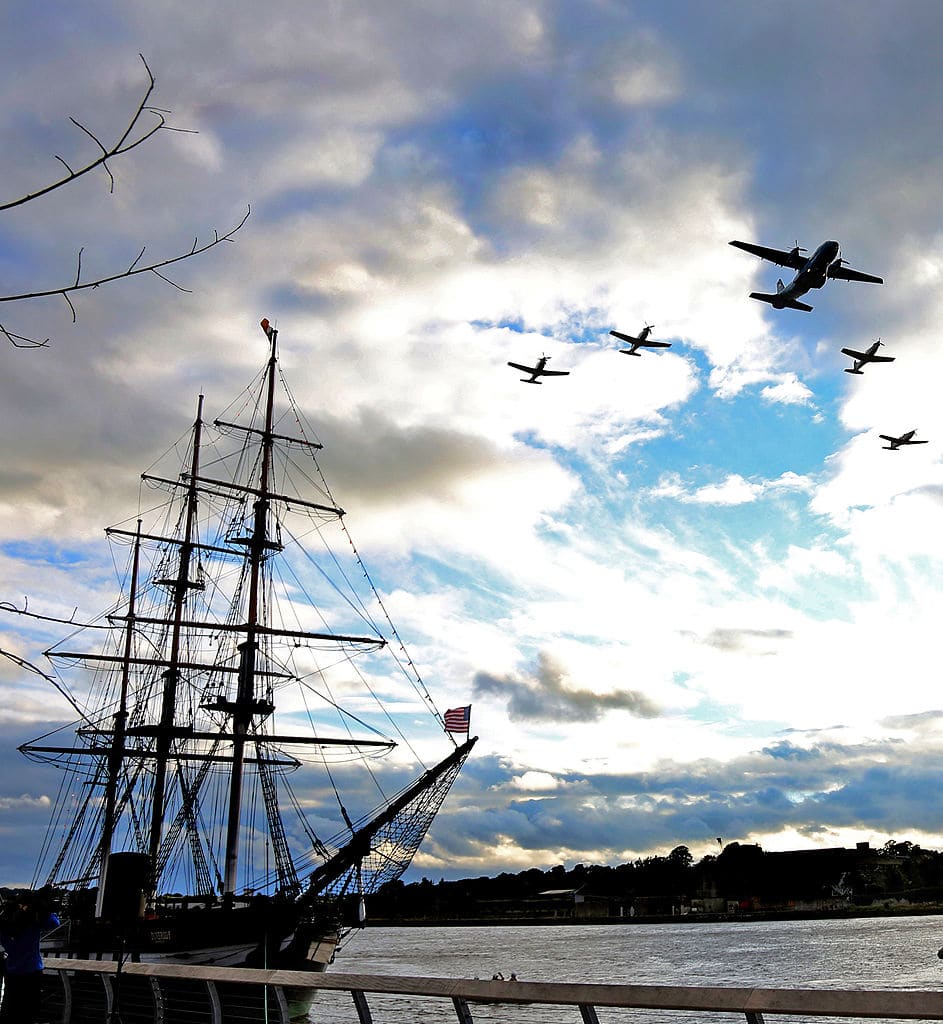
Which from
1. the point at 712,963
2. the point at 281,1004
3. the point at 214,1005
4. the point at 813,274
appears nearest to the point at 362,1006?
the point at 281,1004

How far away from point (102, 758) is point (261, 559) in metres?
22.7

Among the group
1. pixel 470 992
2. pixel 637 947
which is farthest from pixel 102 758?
pixel 637 947

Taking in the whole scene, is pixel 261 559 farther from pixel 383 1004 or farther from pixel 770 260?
pixel 383 1004

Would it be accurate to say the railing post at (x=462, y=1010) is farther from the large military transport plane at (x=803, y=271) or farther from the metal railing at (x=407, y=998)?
the large military transport plane at (x=803, y=271)

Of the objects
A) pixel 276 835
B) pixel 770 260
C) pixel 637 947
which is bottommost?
pixel 637 947

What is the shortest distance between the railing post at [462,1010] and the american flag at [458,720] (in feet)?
115

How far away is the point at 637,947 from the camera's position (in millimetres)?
148000

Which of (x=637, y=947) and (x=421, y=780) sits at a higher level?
(x=421, y=780)

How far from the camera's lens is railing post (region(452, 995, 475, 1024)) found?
25.4 feet

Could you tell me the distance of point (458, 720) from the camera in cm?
4306

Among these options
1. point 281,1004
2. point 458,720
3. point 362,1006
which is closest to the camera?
point 362,1006

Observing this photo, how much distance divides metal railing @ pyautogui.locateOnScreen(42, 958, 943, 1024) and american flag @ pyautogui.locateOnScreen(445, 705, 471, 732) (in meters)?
29.4

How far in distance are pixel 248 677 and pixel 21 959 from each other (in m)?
38.3

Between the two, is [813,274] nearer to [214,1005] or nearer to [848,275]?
[848,275]
